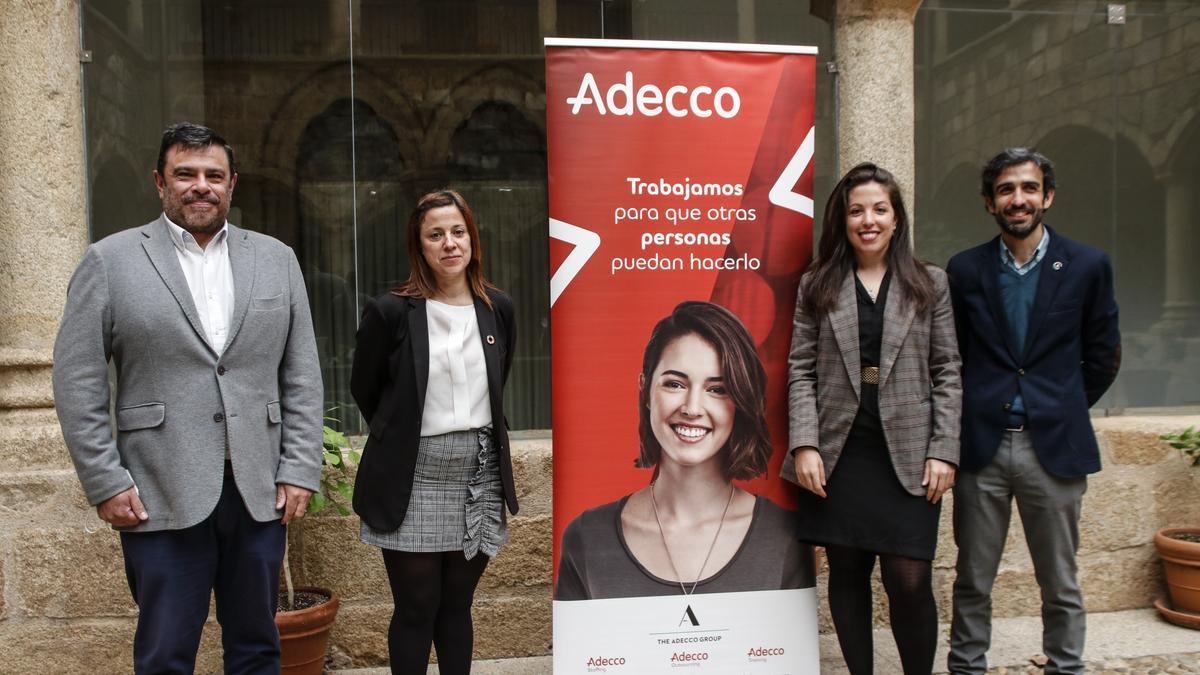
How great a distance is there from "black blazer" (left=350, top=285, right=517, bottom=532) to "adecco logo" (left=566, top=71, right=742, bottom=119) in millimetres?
756

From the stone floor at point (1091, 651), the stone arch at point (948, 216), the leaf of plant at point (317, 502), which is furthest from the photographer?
the stone arch at point (948, 216)

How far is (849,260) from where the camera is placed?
3039 millimetres

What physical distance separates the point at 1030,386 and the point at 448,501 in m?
1.84

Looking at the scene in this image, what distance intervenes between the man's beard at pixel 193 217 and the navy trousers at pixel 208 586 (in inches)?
25.9

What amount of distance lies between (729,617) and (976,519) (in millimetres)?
869

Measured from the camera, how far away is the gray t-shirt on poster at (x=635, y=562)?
314 cm

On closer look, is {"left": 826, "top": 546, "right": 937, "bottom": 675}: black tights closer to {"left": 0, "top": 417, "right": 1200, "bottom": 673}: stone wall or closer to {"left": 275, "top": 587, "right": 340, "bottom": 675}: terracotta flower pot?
{"left": 0, "top": 417, "right": 1200, "bottom": 673}: stone wall

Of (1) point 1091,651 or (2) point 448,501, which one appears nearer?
(2) point 448,501

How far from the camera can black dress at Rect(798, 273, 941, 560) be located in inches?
114

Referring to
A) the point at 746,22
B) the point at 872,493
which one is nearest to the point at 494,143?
the point at 746,22

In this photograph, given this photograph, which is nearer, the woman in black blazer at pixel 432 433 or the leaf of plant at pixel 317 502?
the woman in black blazer at pixel 432 433

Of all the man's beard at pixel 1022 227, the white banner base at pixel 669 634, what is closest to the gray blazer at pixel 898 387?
the man's beard at pixel 1022 227

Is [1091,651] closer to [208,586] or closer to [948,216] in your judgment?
[948,216]

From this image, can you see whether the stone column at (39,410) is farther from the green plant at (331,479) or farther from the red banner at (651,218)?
the red banner at (651,218)
